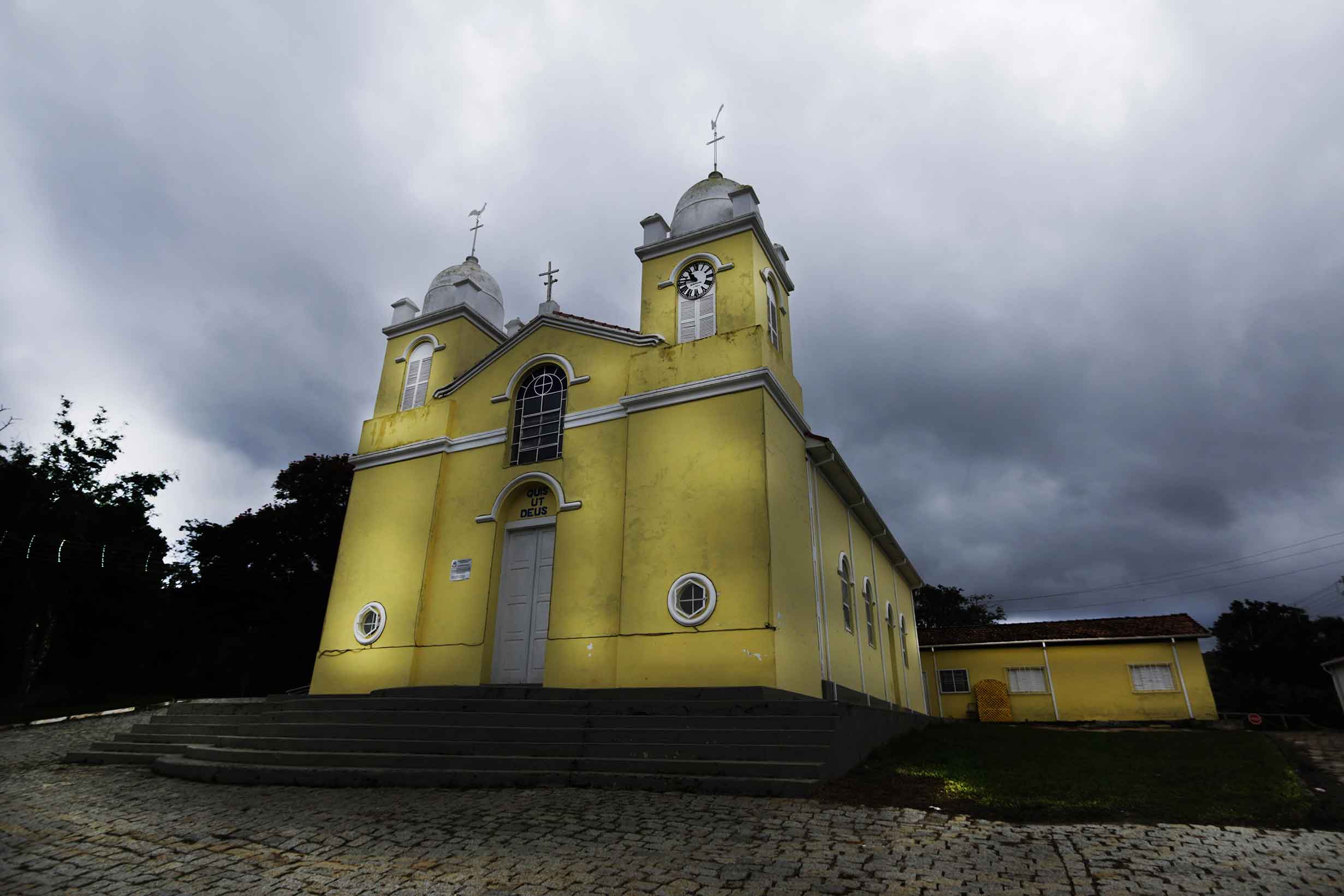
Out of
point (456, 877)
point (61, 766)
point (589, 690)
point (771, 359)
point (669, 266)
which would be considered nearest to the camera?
point (456, 877)

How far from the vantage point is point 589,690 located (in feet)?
36.4

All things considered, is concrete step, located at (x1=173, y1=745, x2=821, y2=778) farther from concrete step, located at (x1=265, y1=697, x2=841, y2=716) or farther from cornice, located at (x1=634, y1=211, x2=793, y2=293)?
cornice, located at (x1=634, y1=211, x2=793, y2=293)

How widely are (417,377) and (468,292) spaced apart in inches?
93.9

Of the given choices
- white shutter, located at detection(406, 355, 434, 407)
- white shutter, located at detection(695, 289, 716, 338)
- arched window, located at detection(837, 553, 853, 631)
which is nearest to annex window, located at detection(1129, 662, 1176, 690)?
arched window, located at detection(837, 553, 853, 631)

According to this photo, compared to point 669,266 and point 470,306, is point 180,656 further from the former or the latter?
point 669,266

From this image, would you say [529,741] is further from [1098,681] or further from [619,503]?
[1098,681]

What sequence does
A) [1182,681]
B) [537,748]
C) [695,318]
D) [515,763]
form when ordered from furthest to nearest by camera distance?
[1182,681] → [695,318] → [537,748] → [515,763]

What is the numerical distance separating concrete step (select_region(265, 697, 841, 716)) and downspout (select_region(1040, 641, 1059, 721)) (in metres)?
19.4

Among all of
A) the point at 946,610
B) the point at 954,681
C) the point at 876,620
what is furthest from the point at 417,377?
the point at 946,610

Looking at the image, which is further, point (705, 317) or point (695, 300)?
point (695, 300)

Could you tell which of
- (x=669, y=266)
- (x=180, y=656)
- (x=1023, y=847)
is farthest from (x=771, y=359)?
(x=180, y=656)

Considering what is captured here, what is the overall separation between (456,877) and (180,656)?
32548 mm

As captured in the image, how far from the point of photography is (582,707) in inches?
378

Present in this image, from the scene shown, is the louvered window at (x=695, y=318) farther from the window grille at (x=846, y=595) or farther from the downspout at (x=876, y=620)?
the downspout at (x=876, y=620)
